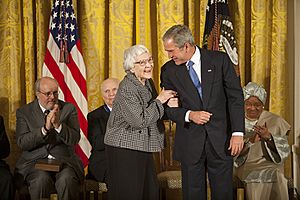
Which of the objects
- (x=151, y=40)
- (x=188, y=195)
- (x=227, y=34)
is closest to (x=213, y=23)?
(x=227, y=34)

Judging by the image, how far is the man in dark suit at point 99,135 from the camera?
5.73 m

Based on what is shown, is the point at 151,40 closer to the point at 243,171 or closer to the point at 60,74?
the point at 60,74

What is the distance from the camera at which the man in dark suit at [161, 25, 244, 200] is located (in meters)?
4.38

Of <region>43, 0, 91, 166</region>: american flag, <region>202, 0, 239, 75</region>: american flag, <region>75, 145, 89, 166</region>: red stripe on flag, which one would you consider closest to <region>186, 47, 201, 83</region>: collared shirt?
<region>202, 0, 239, 75</region>: american flag

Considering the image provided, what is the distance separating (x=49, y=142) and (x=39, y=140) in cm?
16

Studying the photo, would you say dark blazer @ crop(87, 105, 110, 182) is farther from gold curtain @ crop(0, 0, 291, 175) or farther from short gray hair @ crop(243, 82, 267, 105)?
short gray hair @ crop(243, 82, 267, 105)

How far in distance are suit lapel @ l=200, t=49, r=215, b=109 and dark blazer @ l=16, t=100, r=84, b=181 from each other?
1.63 m

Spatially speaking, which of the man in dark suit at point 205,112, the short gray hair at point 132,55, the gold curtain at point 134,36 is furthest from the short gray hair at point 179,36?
the gold curtain at point 134,36

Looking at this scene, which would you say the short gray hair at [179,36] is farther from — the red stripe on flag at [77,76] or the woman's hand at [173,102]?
the red stripe on flag at [77,76]

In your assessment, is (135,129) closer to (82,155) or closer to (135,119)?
(135,119)

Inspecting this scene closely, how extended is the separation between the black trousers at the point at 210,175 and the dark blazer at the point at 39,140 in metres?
1.49

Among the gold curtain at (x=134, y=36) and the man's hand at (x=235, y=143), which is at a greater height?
the gold curtain at (x=134, y=36)

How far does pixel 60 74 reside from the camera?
6.40 metres

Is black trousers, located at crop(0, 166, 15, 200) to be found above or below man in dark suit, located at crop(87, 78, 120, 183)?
below
